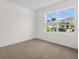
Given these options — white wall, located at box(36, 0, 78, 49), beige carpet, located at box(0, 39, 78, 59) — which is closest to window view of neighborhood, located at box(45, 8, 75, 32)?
white wall, located at box(36, 0, 78, 49)

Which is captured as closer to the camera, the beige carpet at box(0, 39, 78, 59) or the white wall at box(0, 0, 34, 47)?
the beige carpet at box(0, 39, 78, 59)

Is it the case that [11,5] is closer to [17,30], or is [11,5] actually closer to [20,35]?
[17,30]

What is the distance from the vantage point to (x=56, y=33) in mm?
4703

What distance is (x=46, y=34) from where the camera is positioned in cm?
540

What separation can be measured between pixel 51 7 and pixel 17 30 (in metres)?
2.54

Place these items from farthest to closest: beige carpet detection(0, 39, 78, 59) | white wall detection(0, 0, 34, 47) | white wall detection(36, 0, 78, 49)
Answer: white wall detection(0, 0, 34, 47), white wall detection(36, 0, 78, 49), beige carpet detection(0, 39, 78, 59)

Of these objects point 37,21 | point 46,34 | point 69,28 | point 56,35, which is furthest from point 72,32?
point 37,21

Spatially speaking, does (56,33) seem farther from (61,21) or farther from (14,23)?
(14,23)

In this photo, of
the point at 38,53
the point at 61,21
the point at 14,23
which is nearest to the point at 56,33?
the point at 61,21

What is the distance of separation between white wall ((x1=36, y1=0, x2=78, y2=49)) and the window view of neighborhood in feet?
0.88

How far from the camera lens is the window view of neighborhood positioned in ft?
13.7

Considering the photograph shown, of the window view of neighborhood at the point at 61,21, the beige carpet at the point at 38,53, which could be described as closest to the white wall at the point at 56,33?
the window view of neighborhood at the point at 61,21

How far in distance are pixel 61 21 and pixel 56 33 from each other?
746 mm

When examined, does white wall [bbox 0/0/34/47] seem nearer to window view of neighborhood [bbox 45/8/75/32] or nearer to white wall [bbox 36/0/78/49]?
white wall [bbox 36/0/78/49]
